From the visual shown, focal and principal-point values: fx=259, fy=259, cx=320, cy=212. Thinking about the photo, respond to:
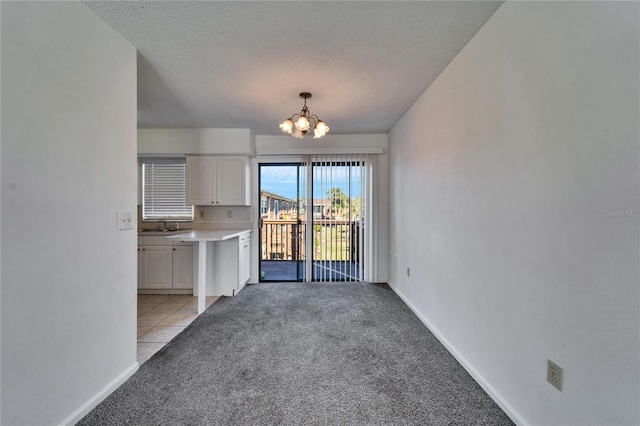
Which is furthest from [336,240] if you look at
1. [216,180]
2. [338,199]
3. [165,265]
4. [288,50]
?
[288,50]

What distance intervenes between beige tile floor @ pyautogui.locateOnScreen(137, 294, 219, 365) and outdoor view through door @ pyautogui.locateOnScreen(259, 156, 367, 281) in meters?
1.35

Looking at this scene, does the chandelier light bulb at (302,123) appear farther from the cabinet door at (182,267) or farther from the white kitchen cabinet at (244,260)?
the cabinet door at (182,267)

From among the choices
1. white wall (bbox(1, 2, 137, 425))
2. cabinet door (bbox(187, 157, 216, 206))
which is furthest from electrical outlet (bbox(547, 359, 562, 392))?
cabinet door (bbox(187, 157, 216, 206))

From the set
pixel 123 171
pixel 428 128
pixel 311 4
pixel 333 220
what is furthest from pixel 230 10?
Result: pixel 333 220

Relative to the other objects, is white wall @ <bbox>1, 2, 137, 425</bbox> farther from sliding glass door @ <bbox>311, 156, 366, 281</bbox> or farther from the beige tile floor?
sliding glass door @ <bbox>311, 156, 366, 281</bbox>

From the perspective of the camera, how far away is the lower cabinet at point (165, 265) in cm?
363

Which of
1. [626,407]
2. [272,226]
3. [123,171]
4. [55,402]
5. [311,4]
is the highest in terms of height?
[311,4]

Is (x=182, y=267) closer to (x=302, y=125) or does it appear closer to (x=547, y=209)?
(x=302, y=125)

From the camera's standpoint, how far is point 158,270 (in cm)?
364

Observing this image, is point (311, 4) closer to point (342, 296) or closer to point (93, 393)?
point (93, 393)

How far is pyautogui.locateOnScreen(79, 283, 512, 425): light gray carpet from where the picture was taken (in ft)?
4.87

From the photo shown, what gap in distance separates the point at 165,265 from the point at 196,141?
6.08 ft

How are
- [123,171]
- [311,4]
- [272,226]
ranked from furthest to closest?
[272,226] < [123,171] < [311,4]

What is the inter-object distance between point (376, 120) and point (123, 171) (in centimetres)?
292
